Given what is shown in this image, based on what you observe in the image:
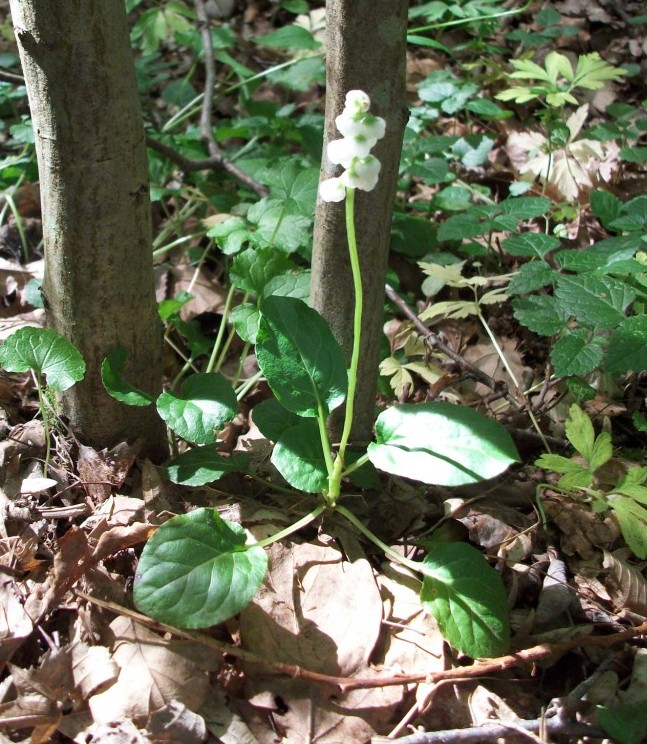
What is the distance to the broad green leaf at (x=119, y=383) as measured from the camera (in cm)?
160

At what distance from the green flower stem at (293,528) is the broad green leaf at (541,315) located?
0.72 metres

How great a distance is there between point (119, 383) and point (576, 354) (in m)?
1.08

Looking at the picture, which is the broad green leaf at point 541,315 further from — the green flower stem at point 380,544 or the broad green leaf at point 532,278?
the green flower stem at point 380,544

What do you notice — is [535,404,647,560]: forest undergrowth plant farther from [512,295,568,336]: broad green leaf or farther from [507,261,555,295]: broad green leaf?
[507,261,555,295]: broad green leaf

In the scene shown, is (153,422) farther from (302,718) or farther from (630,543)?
(630,543)

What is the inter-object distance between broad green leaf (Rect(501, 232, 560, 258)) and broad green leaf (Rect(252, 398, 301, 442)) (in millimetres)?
827

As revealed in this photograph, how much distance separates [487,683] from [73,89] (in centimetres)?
142

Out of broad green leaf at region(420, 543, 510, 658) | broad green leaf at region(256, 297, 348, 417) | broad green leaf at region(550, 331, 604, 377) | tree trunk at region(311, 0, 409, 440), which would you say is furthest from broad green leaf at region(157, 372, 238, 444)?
broad green leaf at region(550, 331, 604, 377)

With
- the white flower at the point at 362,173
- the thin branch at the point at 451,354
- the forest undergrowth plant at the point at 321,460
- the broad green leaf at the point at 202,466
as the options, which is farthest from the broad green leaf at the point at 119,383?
the thin branch at the point at 451,354

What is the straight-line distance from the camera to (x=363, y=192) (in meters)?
1.49

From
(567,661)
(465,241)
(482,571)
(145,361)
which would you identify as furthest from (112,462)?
(465,241)

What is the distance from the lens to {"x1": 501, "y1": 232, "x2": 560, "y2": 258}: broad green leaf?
1.99 m

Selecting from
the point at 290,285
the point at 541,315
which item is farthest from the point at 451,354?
the point at 290,285

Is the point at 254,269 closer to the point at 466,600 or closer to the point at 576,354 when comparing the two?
the point at 576,354
